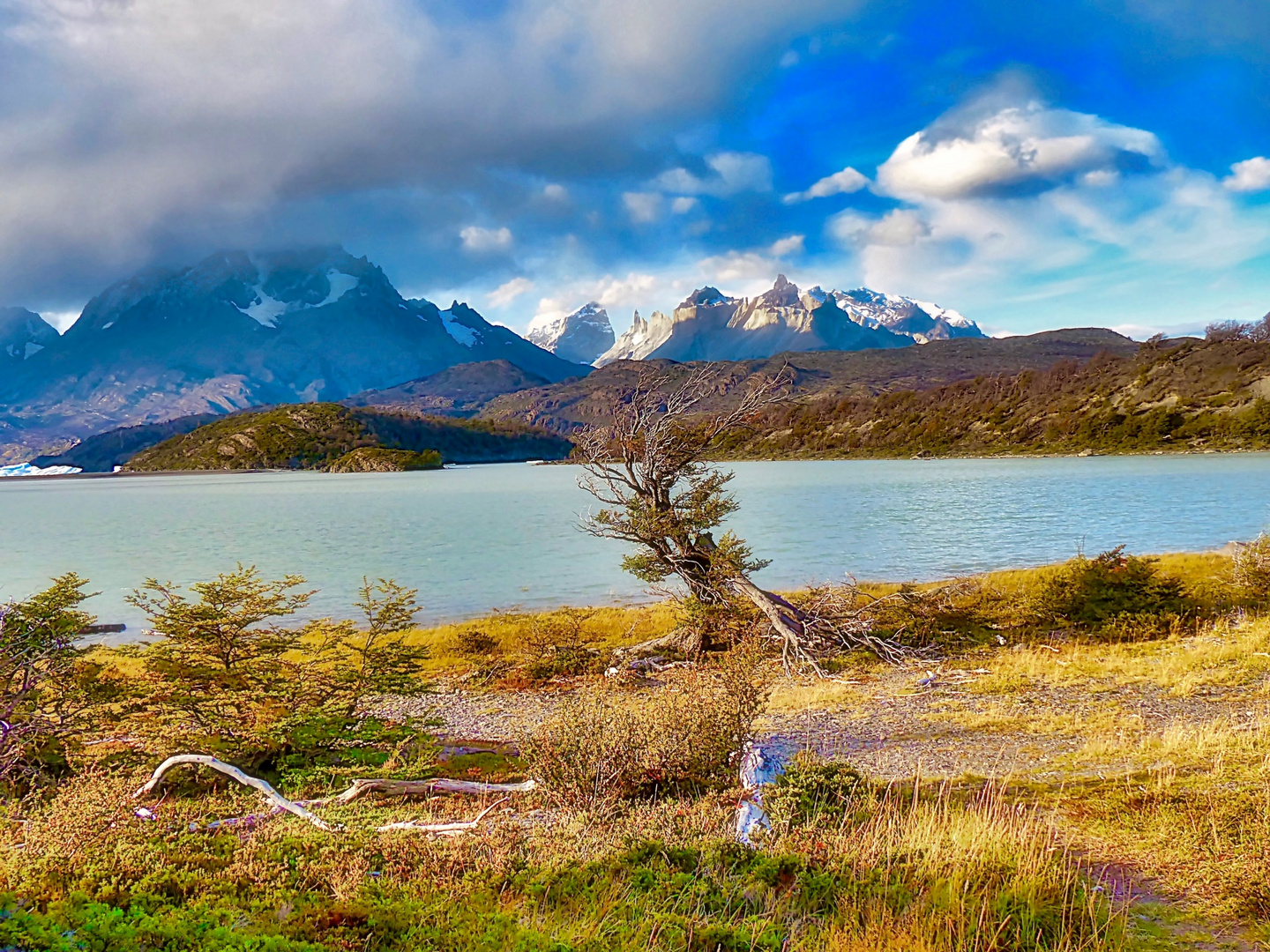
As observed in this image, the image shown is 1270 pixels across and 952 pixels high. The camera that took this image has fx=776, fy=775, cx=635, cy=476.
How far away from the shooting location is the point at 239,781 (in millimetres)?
9883

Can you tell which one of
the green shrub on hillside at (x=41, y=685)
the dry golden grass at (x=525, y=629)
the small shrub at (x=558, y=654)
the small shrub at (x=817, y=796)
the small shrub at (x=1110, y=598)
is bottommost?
the dry golden grass at (x=525, y=629)

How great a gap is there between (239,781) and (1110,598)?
2238cm

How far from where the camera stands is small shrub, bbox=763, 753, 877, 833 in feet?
25.8

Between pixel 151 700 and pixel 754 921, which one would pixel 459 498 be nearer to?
pixel 151 700

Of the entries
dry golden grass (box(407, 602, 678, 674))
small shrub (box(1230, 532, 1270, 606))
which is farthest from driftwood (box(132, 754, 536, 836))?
small shrub (box(1230, 532, 1270, 606))

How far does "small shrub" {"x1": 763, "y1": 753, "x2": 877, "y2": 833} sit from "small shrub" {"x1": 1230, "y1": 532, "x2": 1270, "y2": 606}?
809 inches

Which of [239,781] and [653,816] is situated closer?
[653,816]

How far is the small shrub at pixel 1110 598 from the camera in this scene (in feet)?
71.0

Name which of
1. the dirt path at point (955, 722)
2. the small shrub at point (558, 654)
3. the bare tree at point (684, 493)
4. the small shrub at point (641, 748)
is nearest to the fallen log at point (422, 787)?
the small shrub at point (641, 748)

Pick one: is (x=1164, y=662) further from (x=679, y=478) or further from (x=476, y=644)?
(x=476, y=644)

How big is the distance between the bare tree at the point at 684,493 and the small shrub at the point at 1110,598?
7.05 metres

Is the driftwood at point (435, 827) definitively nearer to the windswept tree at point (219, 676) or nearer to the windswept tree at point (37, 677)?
the windswept tree at point (37, 677)

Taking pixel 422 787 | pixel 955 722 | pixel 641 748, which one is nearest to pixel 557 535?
pixel 955 722

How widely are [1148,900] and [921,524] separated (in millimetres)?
54300
